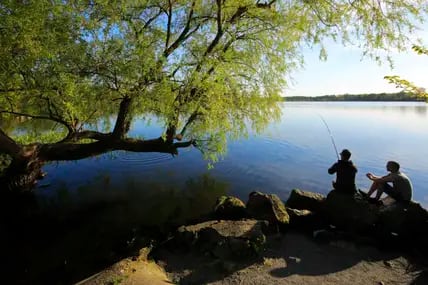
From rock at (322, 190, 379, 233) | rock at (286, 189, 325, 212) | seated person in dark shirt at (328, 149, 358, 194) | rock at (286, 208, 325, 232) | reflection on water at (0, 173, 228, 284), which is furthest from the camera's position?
rock at (286, 189, 325, 212)

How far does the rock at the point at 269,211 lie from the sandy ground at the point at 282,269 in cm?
102

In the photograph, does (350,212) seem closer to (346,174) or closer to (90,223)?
(346,174)

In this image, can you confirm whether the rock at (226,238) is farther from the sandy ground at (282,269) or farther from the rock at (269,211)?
the rock at (269,211)

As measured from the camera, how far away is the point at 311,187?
1434cm

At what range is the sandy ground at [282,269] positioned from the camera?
6031 mm

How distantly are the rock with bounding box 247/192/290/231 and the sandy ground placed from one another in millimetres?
1016

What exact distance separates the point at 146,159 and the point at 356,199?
14426 mm

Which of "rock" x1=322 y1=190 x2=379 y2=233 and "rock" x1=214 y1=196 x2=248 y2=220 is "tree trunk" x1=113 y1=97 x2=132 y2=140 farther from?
"rock" x1=322 y1=190 x2=379 y2=233

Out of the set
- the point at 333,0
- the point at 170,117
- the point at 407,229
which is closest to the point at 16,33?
the point at 170,117

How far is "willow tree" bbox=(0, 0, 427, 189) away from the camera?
870 cm

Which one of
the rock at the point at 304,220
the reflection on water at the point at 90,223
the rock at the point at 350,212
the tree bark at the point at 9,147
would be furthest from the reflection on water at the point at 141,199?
the rock at the point at 350,212

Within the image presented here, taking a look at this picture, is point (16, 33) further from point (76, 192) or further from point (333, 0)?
point (333, 0)

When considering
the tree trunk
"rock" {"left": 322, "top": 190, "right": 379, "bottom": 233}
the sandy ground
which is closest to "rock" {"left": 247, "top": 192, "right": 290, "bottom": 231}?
the sandy ground

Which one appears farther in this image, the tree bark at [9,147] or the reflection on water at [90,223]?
the tree bark at [9,147]
